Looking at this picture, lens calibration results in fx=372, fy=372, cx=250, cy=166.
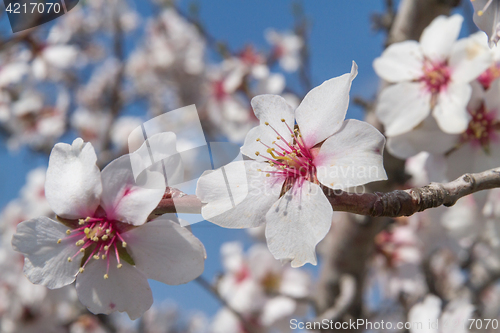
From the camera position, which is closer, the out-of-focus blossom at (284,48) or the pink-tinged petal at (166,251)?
the pink-tinged petal at (166,251)

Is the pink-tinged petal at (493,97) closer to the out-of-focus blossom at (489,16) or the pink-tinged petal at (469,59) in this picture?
the pink-tinged petal at (469,59)

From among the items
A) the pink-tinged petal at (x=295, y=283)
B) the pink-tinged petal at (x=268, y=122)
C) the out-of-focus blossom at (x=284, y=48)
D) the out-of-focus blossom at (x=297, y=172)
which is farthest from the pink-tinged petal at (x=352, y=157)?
the out-of-focus blossom at (x=284, y=48)

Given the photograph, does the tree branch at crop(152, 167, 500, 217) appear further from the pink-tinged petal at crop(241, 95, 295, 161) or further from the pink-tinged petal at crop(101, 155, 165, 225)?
the pink-tinged petal at crop(101, 155, 165, 225)

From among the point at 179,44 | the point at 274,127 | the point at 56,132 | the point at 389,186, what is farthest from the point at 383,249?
the point at 179,44

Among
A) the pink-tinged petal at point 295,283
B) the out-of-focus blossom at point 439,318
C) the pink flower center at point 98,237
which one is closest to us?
the pink flower center at point 98,237

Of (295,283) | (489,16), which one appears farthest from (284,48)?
(489,16)

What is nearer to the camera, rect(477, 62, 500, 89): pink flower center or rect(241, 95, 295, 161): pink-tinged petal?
rect(241, 95, 295, 161): pink-tinged petal

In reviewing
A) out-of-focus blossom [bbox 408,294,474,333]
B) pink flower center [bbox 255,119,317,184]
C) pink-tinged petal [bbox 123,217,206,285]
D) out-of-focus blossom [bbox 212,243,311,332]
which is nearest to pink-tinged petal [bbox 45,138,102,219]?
pink-tinged petal [bbox 123,217,206,285]
